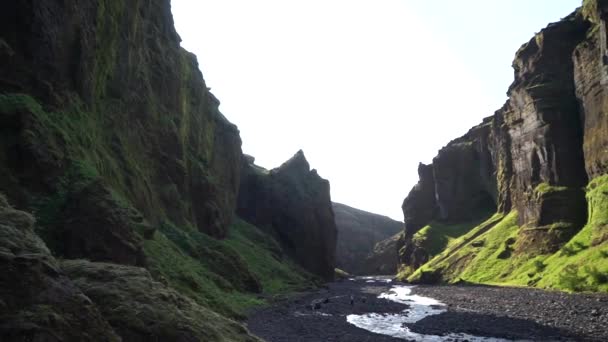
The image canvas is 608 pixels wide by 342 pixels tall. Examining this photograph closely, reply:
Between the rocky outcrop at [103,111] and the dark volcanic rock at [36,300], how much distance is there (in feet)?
51.3

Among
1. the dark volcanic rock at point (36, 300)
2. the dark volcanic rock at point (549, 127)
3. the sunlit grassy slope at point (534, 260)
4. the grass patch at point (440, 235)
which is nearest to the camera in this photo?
the dark volcanic rock at point (36, 300)

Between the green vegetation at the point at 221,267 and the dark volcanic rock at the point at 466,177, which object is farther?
the dark volcanic rock at the point at 466,177

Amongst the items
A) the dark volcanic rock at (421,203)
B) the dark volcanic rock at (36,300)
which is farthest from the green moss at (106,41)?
the dark volcanic rock at (421,203)

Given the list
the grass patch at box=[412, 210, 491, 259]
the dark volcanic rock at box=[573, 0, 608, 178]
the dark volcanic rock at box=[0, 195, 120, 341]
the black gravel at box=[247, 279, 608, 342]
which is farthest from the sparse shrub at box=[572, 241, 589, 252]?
the grass patch at box=[412, 210, 491, 259]

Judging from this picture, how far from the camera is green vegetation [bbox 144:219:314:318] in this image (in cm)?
3119

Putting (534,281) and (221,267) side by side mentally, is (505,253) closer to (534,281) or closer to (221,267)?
(534,281)

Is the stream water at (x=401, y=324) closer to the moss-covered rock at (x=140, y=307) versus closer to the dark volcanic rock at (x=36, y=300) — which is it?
the moss-covered rock at (x=140, y=307)

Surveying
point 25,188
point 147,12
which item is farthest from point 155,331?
point 147,12

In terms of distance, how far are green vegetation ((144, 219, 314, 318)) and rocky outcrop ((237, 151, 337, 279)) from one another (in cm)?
1702

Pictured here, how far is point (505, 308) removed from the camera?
45250mm

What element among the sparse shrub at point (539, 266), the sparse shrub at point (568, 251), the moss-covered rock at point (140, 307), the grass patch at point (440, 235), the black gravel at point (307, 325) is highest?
the grass patch at point (440, 235)

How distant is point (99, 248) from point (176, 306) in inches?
489

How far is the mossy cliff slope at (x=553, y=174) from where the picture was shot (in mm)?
70000

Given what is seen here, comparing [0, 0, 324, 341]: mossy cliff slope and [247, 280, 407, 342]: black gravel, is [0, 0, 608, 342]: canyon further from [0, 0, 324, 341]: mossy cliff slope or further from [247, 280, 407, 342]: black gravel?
[247, 280, 407, 342]: black gravel
